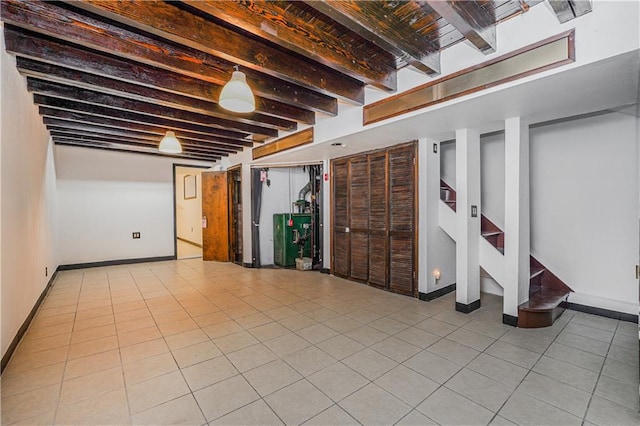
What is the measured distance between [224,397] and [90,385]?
1.07 metres

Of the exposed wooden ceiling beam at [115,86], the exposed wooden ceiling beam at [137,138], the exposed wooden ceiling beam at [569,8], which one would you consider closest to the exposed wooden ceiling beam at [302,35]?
the exposed wooden ceiling beam at [569,8]

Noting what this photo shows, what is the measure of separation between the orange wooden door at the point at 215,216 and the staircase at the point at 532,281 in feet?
16.0

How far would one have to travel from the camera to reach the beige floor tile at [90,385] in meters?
1.98

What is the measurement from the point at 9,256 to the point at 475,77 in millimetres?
4381

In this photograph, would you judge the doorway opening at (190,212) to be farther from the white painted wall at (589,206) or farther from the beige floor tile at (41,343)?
the white painted wall at (589,206)

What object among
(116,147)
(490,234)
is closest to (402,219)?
(490,234)

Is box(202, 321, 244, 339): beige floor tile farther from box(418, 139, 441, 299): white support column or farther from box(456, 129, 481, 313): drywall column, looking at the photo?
box(456, 129, 481, 313): drywall column

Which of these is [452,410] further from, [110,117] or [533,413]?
[110,117]

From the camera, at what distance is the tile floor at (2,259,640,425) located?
1.82 metres

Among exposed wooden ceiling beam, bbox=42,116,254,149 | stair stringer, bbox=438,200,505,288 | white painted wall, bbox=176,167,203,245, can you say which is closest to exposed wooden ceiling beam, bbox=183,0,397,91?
stair stringer, bbox=438,200,505,288

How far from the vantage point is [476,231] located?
3.67 m

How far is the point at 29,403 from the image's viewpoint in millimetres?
1914

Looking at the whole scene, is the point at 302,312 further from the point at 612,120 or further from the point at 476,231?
the point at 612,120

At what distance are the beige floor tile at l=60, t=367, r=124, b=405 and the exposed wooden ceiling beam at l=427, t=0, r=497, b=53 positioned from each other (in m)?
3.43
